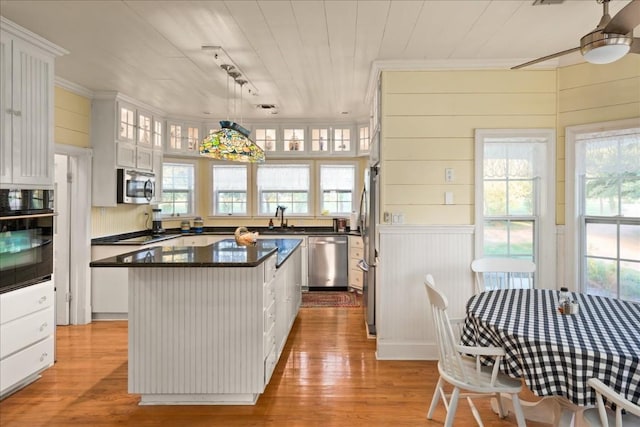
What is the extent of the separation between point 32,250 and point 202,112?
3192 mm

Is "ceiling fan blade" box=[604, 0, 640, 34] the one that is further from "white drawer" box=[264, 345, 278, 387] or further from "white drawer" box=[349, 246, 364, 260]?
"white drawer" box=[349, 246, 364, 260]

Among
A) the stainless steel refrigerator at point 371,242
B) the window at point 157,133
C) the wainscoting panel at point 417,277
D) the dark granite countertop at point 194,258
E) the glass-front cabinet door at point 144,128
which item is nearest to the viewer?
the dark granite countertop at point 194,258

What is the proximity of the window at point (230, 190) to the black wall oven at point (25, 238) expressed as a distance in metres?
3.39

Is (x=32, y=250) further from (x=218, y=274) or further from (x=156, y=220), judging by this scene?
(x=156, y=220)

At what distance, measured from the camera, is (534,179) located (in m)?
3.59

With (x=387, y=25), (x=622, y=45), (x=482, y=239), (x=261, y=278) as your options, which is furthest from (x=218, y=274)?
(x=622, y=45)

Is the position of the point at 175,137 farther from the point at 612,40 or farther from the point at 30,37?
the point at 612,40

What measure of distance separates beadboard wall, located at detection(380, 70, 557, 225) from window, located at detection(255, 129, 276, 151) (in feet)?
9.94

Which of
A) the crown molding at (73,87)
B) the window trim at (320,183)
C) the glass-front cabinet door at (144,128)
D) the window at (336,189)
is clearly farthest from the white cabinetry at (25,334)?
the window at (336,189)

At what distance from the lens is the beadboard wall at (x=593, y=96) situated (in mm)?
3104

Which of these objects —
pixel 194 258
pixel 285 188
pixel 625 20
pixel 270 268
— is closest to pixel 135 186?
pixel 285 188

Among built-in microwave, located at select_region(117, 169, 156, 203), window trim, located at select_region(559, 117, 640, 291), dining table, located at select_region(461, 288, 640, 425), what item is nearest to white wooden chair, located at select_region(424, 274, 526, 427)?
dining table, located at select_region(461, 288, 640, 425)

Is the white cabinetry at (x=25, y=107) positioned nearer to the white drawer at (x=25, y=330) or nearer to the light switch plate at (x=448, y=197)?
the white drawer at (x=25, y=330)

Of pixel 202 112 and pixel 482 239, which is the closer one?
pixel 482 239
